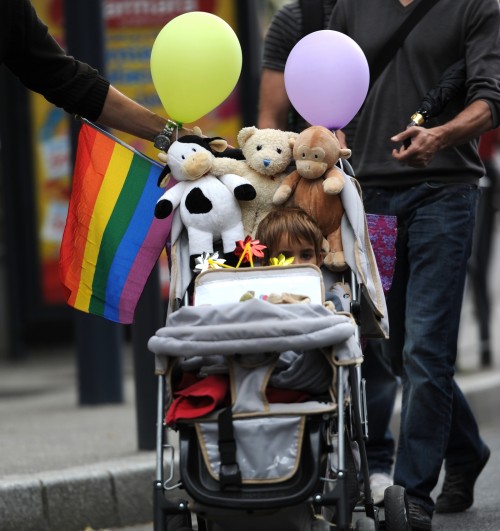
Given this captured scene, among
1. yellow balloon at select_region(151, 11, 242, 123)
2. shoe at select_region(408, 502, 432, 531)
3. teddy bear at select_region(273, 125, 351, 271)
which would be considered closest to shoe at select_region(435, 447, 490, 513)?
shoe at select_region(408, 502, 432, 531)

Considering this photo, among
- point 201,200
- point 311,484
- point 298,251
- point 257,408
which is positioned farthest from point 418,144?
point 311,484

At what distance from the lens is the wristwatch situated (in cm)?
498

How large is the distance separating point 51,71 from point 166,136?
0.55 m

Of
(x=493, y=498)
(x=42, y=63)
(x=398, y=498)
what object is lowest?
(x=493, y=498)

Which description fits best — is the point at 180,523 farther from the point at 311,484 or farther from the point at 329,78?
the point at 329,78

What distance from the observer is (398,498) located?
4.68 metres

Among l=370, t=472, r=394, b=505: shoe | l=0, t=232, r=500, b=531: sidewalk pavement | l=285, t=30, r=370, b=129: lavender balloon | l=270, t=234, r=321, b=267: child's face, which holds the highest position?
l=285, t=30, r=370, b=129: lavender balloon

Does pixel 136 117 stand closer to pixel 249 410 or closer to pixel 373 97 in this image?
pixel 373 97

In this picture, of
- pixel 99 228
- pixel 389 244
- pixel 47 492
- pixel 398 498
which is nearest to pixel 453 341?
pixel 389 244

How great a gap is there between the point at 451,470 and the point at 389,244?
3.67 ft

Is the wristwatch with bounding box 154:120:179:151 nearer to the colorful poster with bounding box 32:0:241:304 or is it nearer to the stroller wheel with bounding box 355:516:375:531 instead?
the stroller wheel with bounding box 355:516:375:531

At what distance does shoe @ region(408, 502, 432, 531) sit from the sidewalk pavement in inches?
58.6

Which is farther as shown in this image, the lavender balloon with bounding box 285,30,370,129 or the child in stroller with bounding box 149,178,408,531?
the lavender balloon with bounding box 285,30,370,129

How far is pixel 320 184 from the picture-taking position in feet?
15.8
